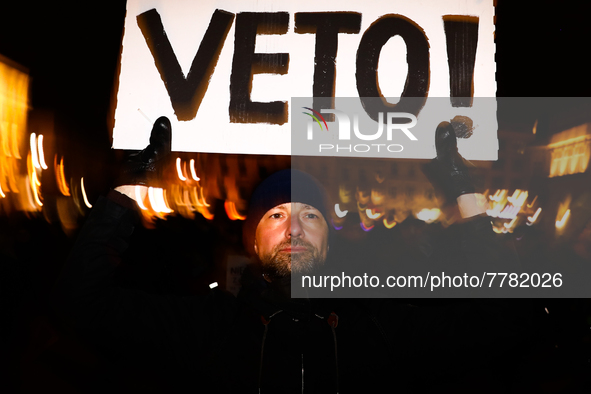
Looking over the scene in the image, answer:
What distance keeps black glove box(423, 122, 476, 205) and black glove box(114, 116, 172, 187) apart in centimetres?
112

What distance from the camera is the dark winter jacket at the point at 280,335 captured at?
147 centimetres

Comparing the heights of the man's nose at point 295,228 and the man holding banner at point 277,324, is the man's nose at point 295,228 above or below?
above

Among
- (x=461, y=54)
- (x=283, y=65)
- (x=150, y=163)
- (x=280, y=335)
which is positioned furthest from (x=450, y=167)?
(x=150, y=163)

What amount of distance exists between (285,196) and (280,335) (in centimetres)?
68

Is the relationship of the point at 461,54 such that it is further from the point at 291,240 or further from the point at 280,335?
the point at 280,335

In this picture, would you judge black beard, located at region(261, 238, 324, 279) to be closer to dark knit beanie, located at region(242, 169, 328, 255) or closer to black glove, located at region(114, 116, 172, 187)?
dark knit beanie, located at region(242, 169, 328, 255)

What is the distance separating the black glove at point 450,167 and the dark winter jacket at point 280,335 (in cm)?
46

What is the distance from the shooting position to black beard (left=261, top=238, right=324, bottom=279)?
1729mm

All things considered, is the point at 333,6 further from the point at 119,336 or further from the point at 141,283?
the point at 141,283

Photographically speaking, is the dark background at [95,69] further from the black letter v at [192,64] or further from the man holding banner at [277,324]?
the man holding banner at [277,324]

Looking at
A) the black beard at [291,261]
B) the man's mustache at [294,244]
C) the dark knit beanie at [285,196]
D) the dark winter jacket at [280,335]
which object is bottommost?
the dark winter jacket at [280,335]

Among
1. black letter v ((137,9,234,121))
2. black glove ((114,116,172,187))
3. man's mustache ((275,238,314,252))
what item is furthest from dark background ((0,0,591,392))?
man's mustache ((275,238,314,252))

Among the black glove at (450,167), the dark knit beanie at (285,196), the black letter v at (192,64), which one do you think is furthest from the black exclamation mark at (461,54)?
the black letter v at (192,64)

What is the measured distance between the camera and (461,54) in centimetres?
176
